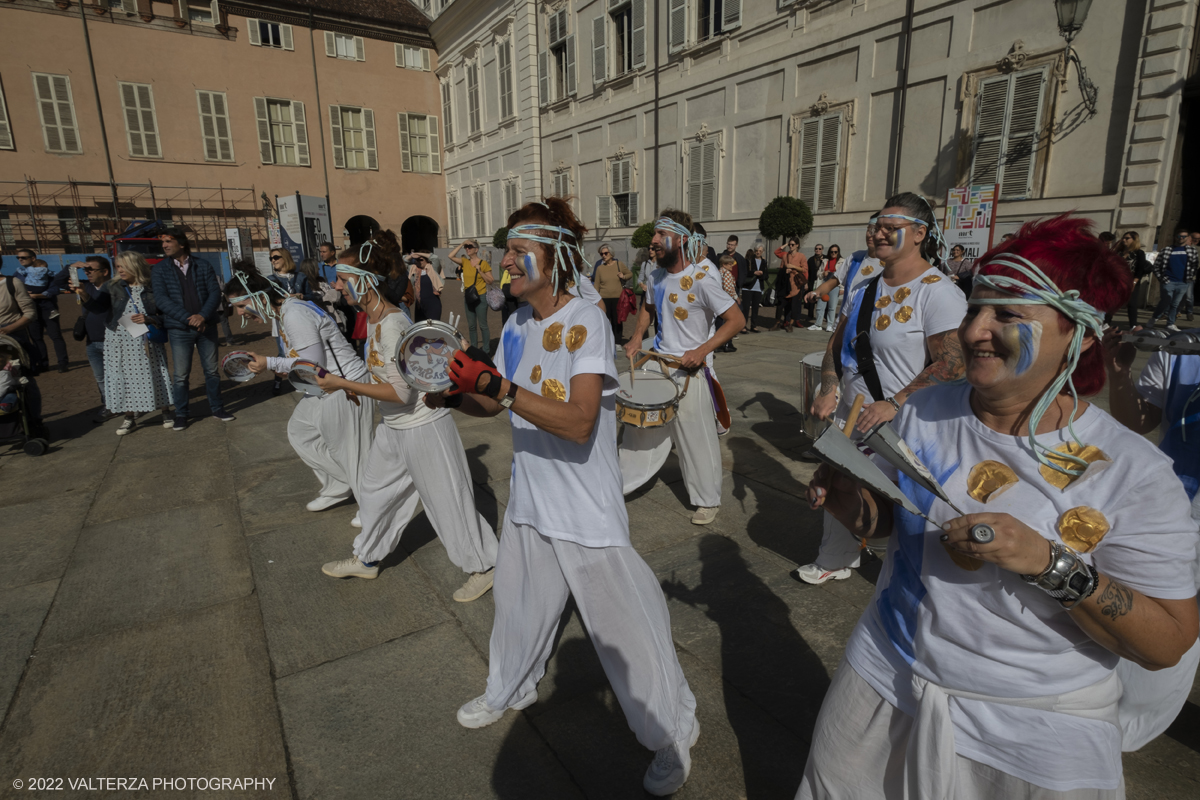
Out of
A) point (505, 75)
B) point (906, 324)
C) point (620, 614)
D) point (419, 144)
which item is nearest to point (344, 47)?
point (419, 144)

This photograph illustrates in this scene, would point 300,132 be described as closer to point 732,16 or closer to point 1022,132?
point 732,16

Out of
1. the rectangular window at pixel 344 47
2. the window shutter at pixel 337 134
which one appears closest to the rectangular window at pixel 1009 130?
the window shutter at pixel 337 134

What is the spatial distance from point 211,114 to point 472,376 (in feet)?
109

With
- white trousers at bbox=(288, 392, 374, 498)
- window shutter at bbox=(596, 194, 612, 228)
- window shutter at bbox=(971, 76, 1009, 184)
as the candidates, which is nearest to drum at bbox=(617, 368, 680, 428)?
white trousers at bbox=(288, 392, 374, 498)

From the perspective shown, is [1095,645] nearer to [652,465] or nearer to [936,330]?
[936,330]

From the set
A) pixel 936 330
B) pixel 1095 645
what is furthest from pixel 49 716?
pixel 936 330

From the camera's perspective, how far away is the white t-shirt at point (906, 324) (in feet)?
10.2

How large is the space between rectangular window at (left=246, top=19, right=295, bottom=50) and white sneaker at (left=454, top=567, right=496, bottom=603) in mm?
33227

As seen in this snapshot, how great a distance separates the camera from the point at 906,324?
3199 mm

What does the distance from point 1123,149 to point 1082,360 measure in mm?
13617

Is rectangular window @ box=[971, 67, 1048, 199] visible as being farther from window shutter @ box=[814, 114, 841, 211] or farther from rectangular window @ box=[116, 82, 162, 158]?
rectangular window @ box=[116, 82, 162, 158]

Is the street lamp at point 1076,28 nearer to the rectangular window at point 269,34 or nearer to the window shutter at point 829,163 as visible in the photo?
the window shutter at point 829,163

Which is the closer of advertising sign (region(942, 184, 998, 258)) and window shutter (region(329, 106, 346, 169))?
advertising sign (region(942, 184, 998, 258))

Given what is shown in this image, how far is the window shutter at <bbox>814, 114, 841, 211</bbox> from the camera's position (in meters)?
15.2
